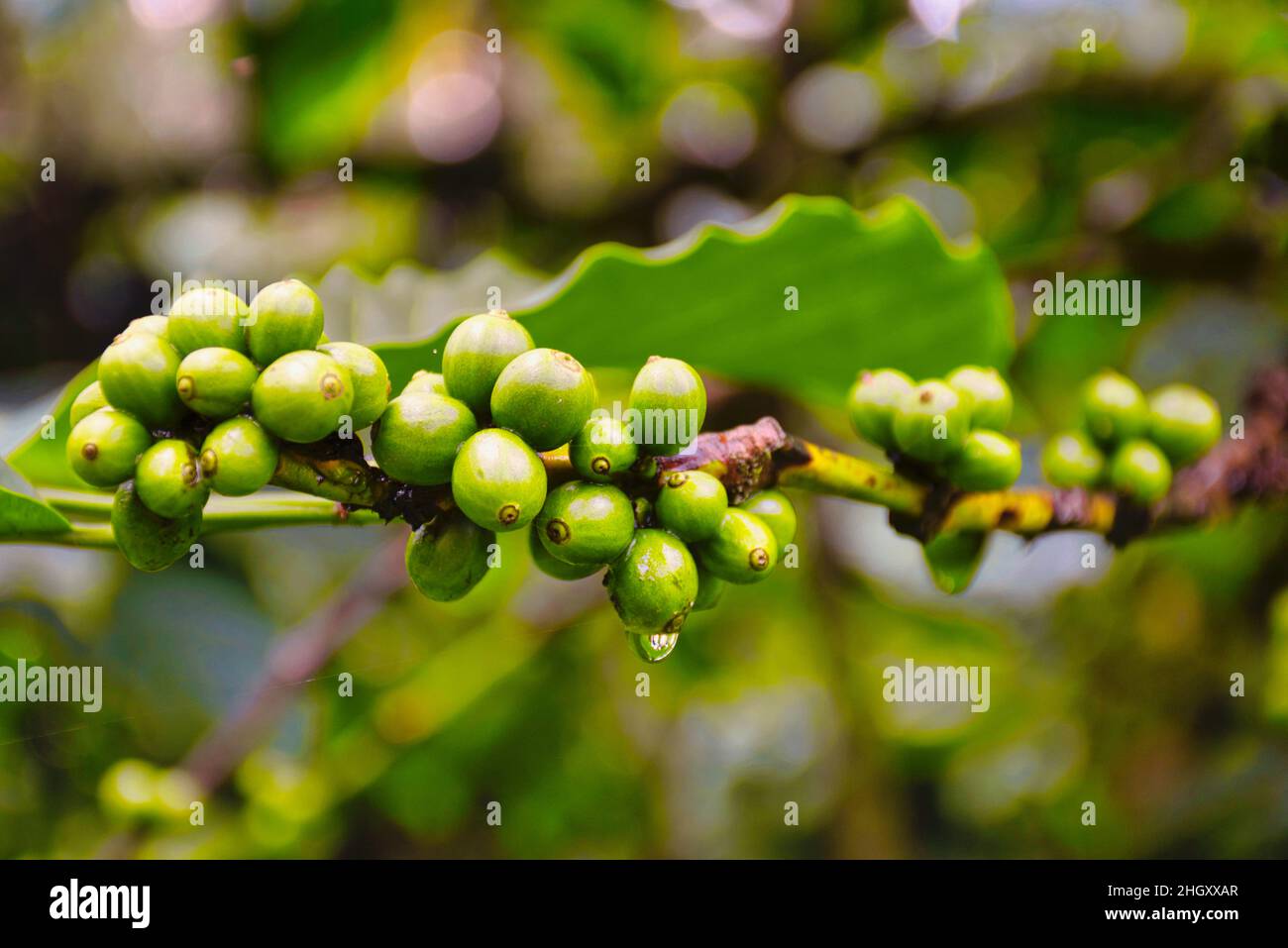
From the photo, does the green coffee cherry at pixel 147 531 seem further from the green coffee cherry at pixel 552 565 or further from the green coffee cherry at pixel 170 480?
the green coffee cherry at pixel 552 565

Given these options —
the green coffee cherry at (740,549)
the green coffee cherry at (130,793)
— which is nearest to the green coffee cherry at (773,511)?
the green coffee cherry at (740,549)

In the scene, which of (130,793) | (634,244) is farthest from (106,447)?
(634,244)

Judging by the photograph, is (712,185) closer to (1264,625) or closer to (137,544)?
(1264,625)

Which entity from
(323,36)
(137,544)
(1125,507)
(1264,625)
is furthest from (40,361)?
(1264,625)

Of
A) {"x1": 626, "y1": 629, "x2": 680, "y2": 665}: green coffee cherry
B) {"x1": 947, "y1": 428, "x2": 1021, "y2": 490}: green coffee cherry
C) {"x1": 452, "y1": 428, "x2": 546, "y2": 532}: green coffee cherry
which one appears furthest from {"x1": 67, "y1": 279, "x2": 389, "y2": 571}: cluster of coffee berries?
{"x1": 947, "y1": 428, "x2": 1021, "y2": 490}: green coffee cherry

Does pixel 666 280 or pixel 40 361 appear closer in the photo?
pixel 666 280

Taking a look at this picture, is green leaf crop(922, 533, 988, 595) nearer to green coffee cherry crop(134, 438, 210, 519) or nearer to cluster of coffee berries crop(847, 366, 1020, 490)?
cluster of coffee berries crop(847, 366, 1020, 490)
